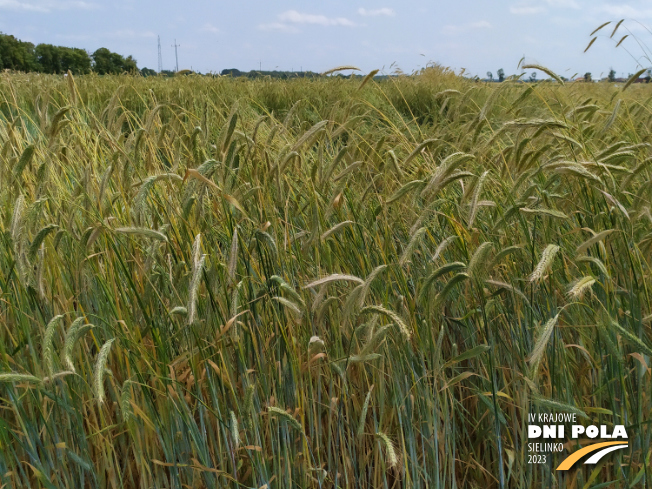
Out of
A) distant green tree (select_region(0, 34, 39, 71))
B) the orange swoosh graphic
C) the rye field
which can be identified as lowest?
the orange swoosh graphic

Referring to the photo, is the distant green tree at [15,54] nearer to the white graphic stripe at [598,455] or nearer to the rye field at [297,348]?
the rye field at [297,348]

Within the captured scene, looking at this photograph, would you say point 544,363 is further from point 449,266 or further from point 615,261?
point 449,266

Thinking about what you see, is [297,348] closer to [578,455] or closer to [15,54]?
[578,455]

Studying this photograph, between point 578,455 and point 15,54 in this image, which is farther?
point 15,54

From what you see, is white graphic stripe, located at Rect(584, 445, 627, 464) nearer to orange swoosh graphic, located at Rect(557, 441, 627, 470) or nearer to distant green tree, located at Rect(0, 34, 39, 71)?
orange swoosh graphic, located at Rect(557, 441, 627, 470)

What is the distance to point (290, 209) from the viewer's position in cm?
184

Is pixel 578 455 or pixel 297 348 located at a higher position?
pixel 297 348

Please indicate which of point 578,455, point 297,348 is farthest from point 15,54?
point 578,455

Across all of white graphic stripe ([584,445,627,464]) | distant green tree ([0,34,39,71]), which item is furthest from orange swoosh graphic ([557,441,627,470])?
distant green tree ([0,34,39,71])

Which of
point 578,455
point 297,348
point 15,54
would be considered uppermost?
point 15,54

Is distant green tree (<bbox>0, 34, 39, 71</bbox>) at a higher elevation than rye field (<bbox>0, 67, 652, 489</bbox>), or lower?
higher

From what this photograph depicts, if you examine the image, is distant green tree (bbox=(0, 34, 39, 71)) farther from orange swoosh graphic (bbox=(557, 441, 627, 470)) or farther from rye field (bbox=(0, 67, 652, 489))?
orange swoosh graphic (bbox=(557, 441, 627, 470))

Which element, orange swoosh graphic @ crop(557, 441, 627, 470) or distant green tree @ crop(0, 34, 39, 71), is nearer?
orange swoosh graphic @ crop(557, 441, 627, 470)

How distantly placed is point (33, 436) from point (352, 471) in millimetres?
763
